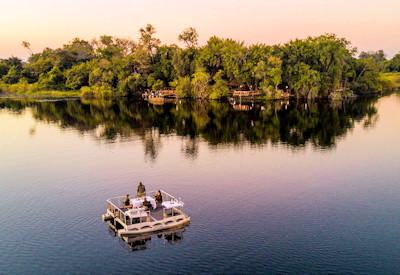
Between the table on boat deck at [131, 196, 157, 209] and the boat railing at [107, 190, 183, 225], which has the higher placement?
the table on boat deck at [131, 196, 157, 209]

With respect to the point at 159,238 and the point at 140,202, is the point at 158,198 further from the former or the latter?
the point at 159,238

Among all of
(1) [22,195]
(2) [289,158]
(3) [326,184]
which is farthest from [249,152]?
(1) [22,195]

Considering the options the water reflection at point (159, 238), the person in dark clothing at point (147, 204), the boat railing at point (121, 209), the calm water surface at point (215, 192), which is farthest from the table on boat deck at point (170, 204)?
the water reflection at point (159, 238)

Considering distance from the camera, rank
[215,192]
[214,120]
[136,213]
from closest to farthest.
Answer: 1. [136,213]
2. [215,192]
3. [214,120]

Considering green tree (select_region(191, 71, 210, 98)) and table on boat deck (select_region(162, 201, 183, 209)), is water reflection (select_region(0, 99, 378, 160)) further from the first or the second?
table on boat deck (select_region(162, 201, 183, 209))

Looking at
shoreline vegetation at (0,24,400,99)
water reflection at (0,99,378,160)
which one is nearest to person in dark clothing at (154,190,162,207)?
water reflection at (0,99,378,160)

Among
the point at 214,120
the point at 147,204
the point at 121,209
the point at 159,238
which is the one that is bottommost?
the point at 159,238

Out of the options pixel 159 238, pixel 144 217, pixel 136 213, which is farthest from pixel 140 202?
pixel 159 238
